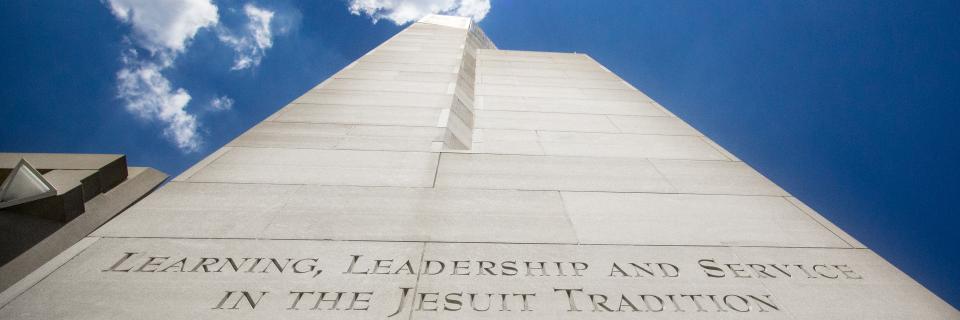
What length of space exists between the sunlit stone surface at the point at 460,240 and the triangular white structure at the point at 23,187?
1.43 meters

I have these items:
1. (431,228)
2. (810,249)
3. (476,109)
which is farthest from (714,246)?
(476,109)

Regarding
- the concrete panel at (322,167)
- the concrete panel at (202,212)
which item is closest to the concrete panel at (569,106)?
the concrete panel at (322,167)

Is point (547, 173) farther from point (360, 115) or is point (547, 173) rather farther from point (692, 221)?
point (360, 115)

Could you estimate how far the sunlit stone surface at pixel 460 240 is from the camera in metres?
4.77

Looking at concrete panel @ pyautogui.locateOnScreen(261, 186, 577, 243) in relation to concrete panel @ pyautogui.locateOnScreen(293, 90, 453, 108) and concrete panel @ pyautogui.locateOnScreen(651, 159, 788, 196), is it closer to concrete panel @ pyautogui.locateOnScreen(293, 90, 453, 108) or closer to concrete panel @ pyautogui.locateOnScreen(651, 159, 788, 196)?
concrete panel @ pyautogui.locateOnScreen(651, 159, 788, 196)

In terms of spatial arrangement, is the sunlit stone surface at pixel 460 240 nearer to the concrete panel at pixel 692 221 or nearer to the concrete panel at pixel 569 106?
the concrete panel at pixel 692 221

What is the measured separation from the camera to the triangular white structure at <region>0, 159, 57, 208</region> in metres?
6.26

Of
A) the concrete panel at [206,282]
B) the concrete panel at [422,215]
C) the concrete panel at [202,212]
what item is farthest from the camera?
the concrete panel at [422,215]

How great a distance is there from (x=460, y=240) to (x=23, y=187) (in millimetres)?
6168

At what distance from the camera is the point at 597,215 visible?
6.88 metres

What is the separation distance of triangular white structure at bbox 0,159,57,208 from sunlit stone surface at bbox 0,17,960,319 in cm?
143

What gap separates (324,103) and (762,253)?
9.70m

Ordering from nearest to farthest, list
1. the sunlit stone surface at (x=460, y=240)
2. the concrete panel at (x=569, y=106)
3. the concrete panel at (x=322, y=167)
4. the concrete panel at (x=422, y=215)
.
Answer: the sunlit stone surface at (x=460, y=240) < the concrete panel at (x=422, y=215) < the concrete panel at (x=322, y=167) < the concrete panel at (x=569, y=106)

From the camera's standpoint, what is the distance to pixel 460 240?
599 centimetres
